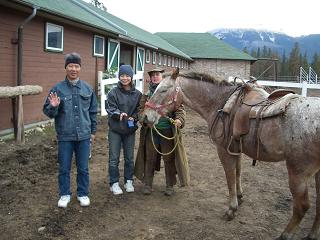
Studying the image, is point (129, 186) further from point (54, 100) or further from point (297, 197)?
point (297, 197)

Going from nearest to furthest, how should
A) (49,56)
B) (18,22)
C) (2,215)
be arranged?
(2,215), (18,22), (49,56)

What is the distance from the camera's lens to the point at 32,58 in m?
9.14

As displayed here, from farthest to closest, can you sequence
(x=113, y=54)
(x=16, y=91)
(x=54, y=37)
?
(x=113, y=54)
(x=54, y=37)
(x=16, y=91)

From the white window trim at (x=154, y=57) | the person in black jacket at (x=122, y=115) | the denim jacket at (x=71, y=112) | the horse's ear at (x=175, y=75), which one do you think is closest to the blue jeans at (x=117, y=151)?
the person in black jacket at (x=122, y=115)

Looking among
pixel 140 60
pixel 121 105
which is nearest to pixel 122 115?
pixel 121 105

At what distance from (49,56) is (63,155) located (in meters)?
6.39

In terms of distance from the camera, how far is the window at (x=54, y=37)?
32.1ft

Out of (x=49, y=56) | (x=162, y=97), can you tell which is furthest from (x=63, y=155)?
(x=49, y=56)

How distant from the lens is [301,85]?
1430cm

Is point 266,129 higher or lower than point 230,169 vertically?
higher

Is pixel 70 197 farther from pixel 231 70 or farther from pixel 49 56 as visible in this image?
pixel 231 70

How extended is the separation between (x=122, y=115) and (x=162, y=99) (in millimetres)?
566

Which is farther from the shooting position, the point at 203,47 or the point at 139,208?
the point at 203,47

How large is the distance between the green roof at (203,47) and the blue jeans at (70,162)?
→ 35.6 m
